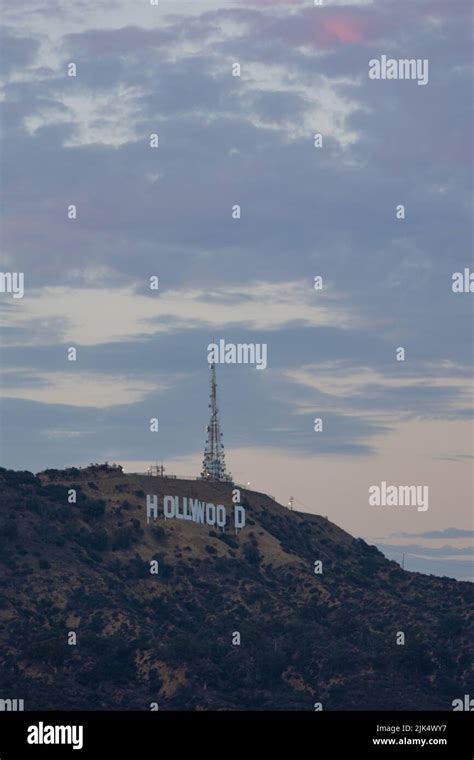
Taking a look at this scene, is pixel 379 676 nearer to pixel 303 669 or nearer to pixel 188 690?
pixel 303 669

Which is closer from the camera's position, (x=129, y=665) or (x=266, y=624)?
(x=129, y=665)

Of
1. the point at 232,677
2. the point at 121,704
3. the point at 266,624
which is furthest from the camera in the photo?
the point at 266,624

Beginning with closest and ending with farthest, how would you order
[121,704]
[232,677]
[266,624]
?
[121,704] → [232,677] → [266,624]
